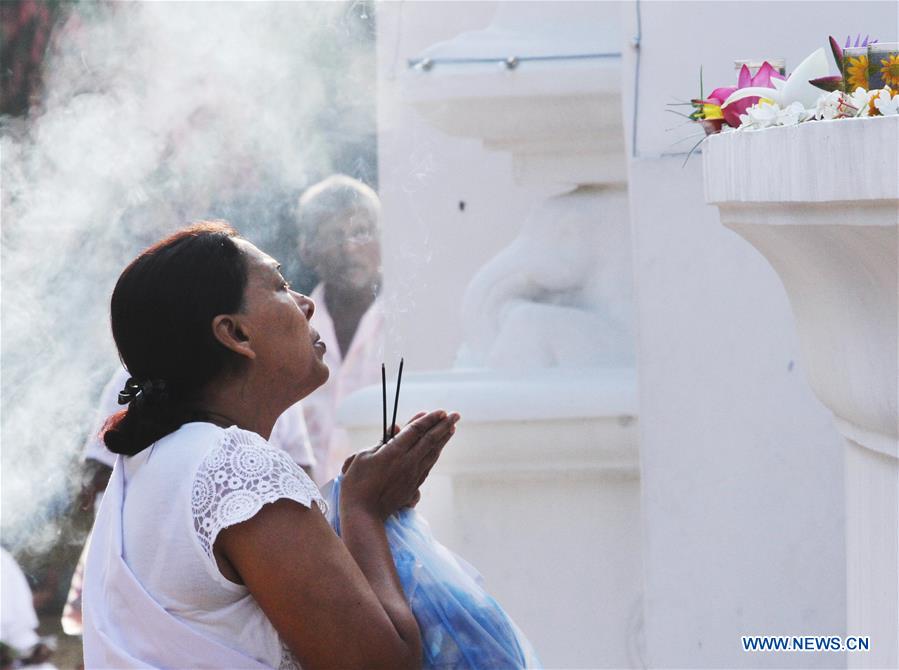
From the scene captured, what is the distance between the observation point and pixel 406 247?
267 inches

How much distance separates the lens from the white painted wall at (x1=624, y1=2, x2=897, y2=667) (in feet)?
12.1

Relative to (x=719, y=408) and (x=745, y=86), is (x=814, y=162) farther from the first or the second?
(x=719, y=408)

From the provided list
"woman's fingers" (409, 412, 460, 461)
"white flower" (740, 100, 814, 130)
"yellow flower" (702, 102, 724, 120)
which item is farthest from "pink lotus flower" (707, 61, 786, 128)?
"woman's fingers" (409, 412, 460, 461)

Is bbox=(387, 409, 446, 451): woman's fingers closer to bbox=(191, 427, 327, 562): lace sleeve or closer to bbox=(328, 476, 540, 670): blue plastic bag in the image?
bbox=(328, 476, 540, 670): blue plastic bag

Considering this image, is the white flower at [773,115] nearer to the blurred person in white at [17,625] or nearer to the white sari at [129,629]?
the white sari at [129,629]

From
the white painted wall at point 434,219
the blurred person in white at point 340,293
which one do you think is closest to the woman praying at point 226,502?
the blurred person in white at point 340,293

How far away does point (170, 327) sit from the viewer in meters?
2.23

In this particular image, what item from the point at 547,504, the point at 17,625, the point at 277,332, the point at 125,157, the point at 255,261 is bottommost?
the point at 17,625

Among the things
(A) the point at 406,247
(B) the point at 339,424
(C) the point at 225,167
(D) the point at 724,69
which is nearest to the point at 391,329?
(A) the point at 406,247

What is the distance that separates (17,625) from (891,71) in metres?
4.66

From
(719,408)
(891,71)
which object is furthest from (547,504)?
(891,71)

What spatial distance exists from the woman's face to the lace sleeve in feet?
0.63

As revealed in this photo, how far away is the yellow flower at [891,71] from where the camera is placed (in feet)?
6.83

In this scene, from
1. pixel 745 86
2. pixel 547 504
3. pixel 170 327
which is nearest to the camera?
pixel 170 327
